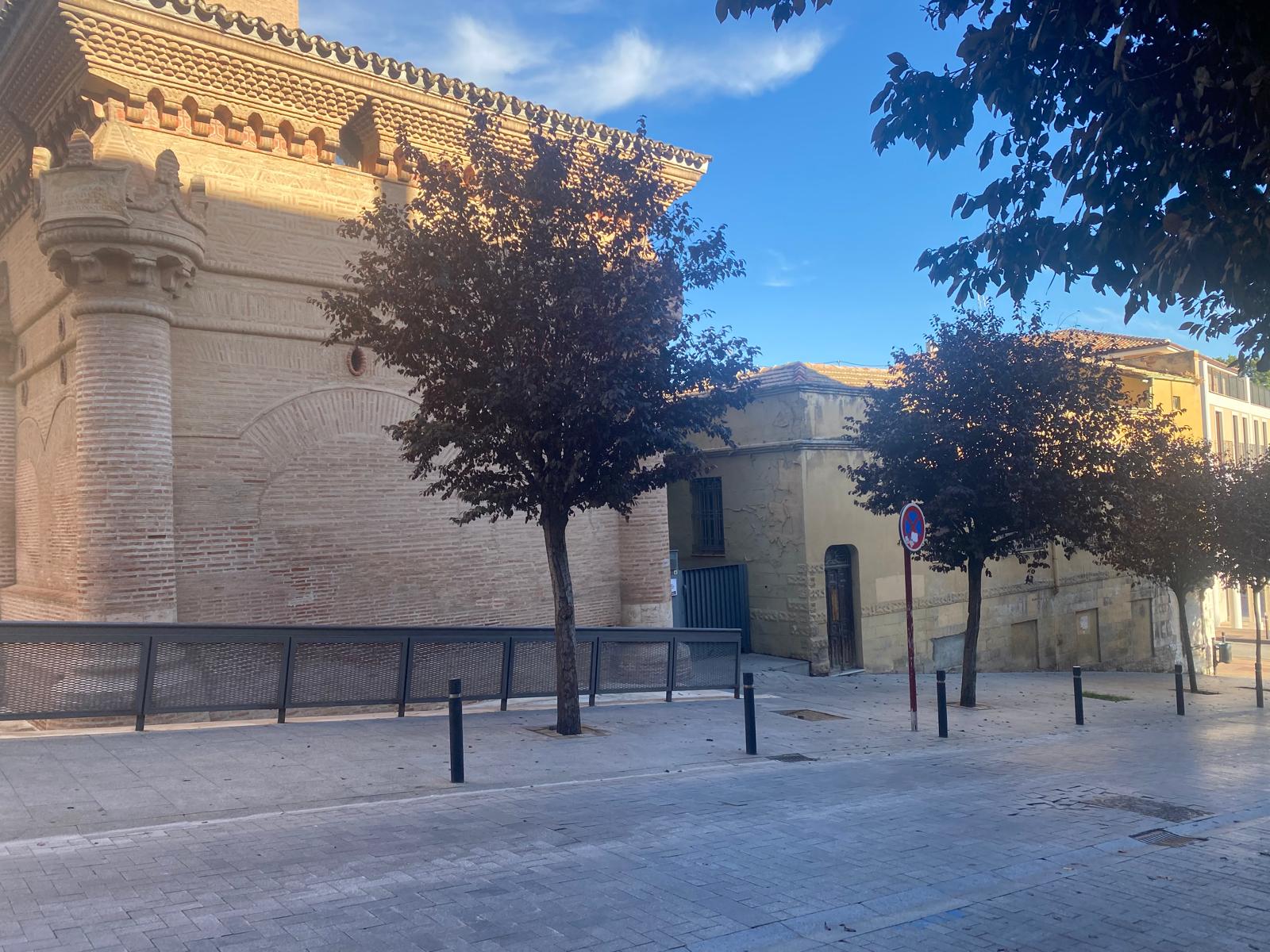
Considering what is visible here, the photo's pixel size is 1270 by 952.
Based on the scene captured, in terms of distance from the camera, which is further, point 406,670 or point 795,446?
point 795,446

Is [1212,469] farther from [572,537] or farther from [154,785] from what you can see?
[154,785]

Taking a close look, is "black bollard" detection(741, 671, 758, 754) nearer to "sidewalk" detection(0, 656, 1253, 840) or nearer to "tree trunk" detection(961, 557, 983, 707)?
"sidewalk" detection(0, 656, 1253, 840)

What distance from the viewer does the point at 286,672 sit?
436 inches

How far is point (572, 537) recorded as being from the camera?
683 inches

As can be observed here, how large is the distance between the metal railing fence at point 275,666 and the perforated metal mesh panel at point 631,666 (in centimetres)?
2

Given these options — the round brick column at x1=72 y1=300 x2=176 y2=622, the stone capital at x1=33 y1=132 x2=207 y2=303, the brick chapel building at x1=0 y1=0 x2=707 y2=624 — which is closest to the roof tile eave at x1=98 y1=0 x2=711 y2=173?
the brick chapel building at x1=0 y1=0 x2=707 y2=624

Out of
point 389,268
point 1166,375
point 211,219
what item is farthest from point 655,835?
point 1166,375

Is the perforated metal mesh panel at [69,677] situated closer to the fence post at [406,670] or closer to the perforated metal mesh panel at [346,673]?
the perforated metal mesh panel at [346,673]

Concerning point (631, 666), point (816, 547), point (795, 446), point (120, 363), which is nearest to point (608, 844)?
point (631, 666)

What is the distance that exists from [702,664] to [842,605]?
632 centimetres

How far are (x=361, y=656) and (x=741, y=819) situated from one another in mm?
5685

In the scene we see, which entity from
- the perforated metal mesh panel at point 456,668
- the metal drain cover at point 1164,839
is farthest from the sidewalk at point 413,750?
the metal drain cover at point 1164,839

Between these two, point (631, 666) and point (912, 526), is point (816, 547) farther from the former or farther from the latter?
point (912, 526)

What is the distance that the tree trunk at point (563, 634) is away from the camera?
439 inches
